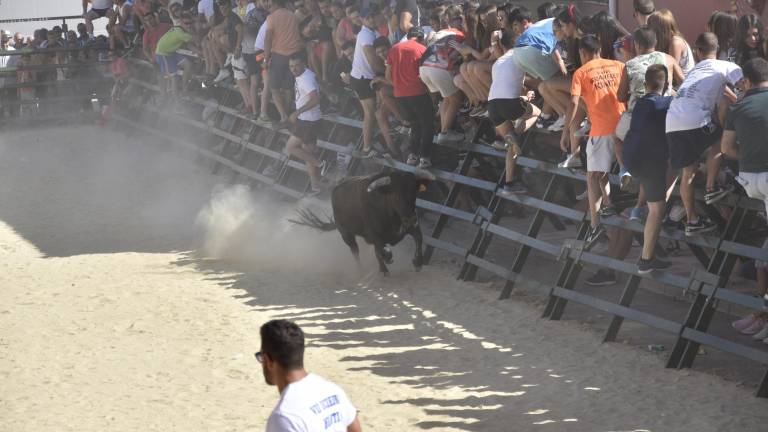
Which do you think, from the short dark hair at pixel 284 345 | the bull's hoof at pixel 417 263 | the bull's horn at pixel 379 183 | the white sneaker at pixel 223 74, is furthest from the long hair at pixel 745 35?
the white sneaker at pixel 223 74

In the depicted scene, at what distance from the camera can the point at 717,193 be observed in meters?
9.53

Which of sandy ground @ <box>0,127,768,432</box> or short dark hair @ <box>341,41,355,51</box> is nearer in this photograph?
sandy ground @ <box>0,127,768,432</box>

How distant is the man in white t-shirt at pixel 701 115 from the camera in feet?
30.2

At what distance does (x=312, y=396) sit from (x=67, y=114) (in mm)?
23751

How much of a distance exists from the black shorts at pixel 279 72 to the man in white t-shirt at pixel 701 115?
8995mm

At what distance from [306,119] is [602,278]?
21.2 ft

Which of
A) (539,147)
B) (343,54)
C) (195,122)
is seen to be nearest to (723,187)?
(539,147)

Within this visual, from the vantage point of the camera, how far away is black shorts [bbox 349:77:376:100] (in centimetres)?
1502

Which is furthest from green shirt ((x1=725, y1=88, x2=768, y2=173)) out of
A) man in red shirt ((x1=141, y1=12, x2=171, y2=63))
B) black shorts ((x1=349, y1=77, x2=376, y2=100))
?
man in red shirt ((x1=141, y1=12, x2=171, y2=63))

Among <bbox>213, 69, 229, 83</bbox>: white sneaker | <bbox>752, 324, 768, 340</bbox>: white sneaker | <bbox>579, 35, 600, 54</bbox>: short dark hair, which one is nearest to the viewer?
<bbox>752, 324, 768, 340</bbox>: white sneaker

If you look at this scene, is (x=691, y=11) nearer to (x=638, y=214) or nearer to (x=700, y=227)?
(x=638, y=214)

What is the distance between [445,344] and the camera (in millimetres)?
10898

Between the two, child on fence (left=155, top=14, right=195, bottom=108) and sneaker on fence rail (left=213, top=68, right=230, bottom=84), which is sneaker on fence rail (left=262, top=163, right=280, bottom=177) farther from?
child on fence (left=155, top=14, right=195, bottom=108)

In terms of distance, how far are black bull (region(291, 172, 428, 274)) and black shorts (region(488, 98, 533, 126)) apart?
62.6 inches
